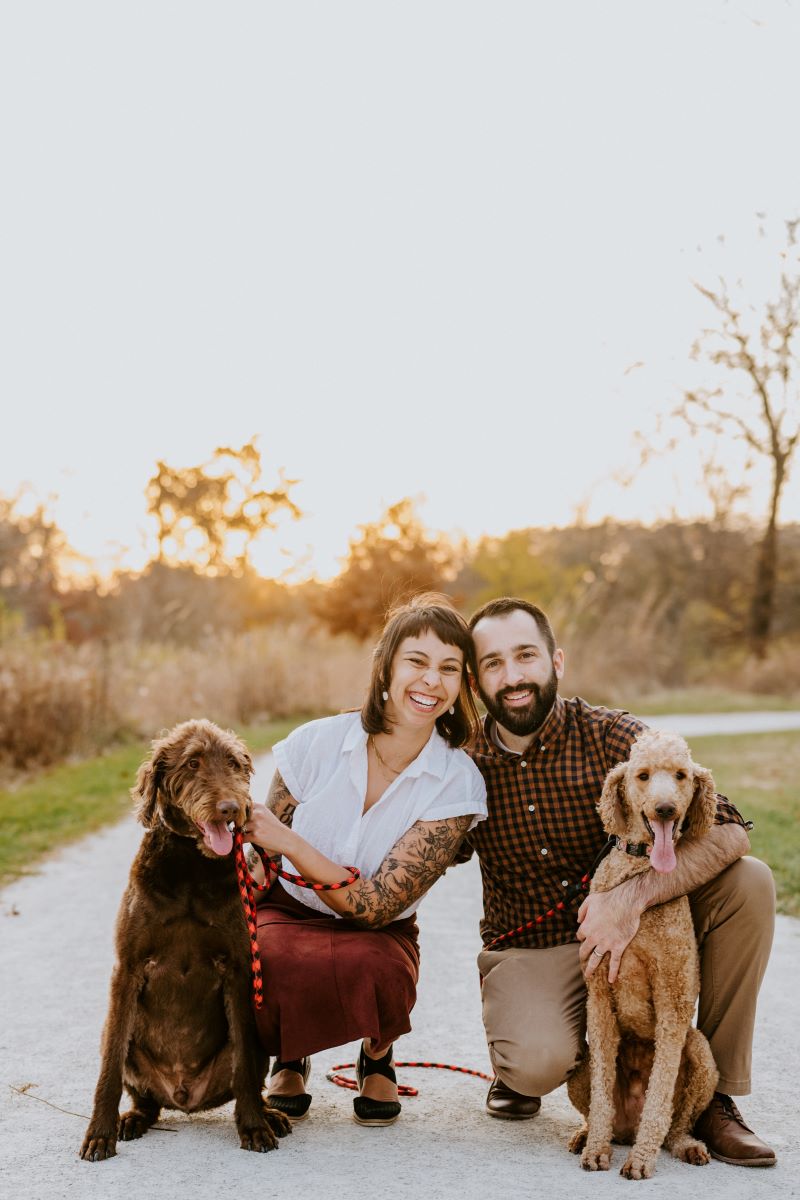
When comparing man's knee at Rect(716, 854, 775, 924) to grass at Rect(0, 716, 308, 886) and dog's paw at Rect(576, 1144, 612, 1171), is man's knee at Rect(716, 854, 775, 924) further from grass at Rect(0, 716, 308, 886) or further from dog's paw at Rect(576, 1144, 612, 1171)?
grass at Rect(0, 716, 308, 886)

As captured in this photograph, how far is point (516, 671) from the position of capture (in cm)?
433

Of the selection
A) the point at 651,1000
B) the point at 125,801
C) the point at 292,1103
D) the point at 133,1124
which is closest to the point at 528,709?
the point at 651,1000

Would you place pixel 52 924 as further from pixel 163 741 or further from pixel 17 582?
pixel 17 582

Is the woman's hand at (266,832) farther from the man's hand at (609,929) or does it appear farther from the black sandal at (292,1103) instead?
the man's hand at (609,929)

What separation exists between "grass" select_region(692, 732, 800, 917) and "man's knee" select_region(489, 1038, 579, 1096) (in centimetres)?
407

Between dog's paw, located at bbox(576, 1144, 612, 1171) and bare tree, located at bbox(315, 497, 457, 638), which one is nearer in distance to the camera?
dog's paw, located at bbox(576, 1144, 612, 1171)

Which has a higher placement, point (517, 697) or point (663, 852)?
point (517, 697)

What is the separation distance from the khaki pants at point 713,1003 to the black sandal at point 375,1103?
0.38 m

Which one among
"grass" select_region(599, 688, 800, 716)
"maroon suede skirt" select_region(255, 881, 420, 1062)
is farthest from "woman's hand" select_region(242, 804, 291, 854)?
"grass" select_region(599, 688, 800, 716)

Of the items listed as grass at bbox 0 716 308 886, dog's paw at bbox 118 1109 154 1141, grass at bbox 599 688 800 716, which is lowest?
grass at bbox 599 688 800 716

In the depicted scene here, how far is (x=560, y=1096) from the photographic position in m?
4.42

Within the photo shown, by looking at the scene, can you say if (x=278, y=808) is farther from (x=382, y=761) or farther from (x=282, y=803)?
(x=382, y=761)

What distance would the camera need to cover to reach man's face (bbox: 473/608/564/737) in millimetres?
4312

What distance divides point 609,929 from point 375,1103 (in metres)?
1.04
